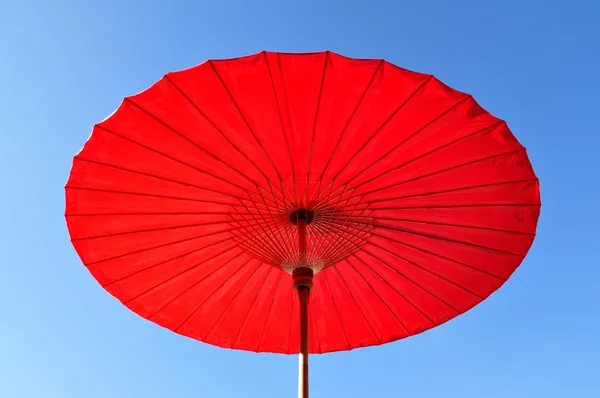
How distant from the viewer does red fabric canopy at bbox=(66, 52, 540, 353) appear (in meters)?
5.17

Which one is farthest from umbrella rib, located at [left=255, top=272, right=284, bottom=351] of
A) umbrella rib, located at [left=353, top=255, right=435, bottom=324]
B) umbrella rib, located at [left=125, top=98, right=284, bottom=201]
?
umbrella rib, located at [left=125, top=98, right=284, bottom=201]

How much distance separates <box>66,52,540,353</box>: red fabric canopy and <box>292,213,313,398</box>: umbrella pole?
10cm

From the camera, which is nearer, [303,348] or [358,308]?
[303,348]

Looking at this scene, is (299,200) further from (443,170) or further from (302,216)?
(443,170)

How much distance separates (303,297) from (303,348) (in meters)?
0.53

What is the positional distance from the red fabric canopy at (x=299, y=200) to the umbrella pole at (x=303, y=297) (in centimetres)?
10

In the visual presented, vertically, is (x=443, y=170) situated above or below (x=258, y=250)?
above

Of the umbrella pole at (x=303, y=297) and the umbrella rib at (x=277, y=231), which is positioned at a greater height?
the umbrella rib at (x=277, y=231)

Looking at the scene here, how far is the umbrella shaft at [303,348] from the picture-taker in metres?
5.18

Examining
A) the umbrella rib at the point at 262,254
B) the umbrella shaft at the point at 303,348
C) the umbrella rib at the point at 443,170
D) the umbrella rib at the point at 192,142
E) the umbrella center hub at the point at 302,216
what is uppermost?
the umbrella rib at the point at 443,170

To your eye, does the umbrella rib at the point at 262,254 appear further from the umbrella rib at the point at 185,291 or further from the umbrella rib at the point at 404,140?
the umbrella rib at the point at 404,140

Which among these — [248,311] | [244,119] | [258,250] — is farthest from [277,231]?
[244,119]

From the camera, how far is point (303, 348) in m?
5.36

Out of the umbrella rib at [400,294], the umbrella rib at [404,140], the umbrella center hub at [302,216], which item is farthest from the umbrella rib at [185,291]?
the umbrella rib at [404,140]
